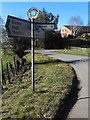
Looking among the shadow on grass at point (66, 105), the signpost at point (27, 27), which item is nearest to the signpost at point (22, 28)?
the signpost at point (27, 27)

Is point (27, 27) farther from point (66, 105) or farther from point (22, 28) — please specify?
point (66, 105)

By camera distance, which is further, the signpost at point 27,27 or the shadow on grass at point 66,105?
the signpost at point 27,27

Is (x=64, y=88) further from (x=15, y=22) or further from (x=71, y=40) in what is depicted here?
(x=71, y=40)

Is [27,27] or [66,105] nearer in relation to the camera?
[66,105]

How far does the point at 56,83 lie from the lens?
38.0ft

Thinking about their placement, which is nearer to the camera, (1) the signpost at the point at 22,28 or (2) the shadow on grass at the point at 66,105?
(2) the shadow on grass at the point at 66,105

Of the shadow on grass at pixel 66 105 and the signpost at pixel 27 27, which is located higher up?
the signpost at pixel 27 27

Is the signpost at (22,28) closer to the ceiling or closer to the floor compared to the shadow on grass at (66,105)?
closer to the ceiling

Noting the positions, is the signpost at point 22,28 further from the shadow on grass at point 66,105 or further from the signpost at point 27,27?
the shadow on grass at point 66,105

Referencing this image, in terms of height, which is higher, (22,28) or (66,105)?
(22,28)

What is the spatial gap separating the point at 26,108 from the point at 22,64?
14096mm

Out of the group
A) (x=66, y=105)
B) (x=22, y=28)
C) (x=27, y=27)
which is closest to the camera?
(x=66, y=105)

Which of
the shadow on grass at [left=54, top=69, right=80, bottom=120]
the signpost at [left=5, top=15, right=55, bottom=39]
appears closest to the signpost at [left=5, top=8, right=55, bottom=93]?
the signpost at [left=5, top=15, right=55, bottom=39]

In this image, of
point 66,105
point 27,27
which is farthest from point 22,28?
point 66,105
